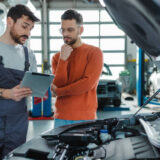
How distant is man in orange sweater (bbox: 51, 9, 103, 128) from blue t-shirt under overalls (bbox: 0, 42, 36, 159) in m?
0.25

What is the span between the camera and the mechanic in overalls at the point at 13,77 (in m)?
1.41

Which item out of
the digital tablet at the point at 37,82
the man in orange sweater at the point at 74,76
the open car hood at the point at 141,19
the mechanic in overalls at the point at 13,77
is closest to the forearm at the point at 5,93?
the mechanic in overalls at the point at 13,77

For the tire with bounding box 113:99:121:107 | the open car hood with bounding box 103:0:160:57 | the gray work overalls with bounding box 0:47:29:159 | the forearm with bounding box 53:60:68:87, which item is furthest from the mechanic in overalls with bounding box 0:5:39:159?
the tire with bounding box 113:99:121:107

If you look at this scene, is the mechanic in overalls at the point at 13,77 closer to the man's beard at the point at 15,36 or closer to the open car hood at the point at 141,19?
the man's beard at the point at 15,36

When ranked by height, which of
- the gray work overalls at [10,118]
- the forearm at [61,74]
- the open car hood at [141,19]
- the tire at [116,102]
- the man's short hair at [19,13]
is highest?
the man's short hair at [19,13]

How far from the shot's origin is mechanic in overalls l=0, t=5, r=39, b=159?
4.64 ft

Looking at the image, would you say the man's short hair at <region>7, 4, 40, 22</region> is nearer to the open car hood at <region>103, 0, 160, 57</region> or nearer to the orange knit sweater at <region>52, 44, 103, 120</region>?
the orange knit sweater at <region>52, 44, 103, 120</region>

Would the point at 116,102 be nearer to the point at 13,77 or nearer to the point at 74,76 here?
the point at 74,76

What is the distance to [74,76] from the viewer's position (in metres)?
1.57

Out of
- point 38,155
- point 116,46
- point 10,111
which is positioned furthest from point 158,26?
point 116,46

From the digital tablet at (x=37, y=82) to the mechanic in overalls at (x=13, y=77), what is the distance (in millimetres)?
42

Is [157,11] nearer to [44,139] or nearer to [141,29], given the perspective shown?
[141,29]

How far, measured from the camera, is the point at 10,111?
1.45 m

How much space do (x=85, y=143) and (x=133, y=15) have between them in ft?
1.77
